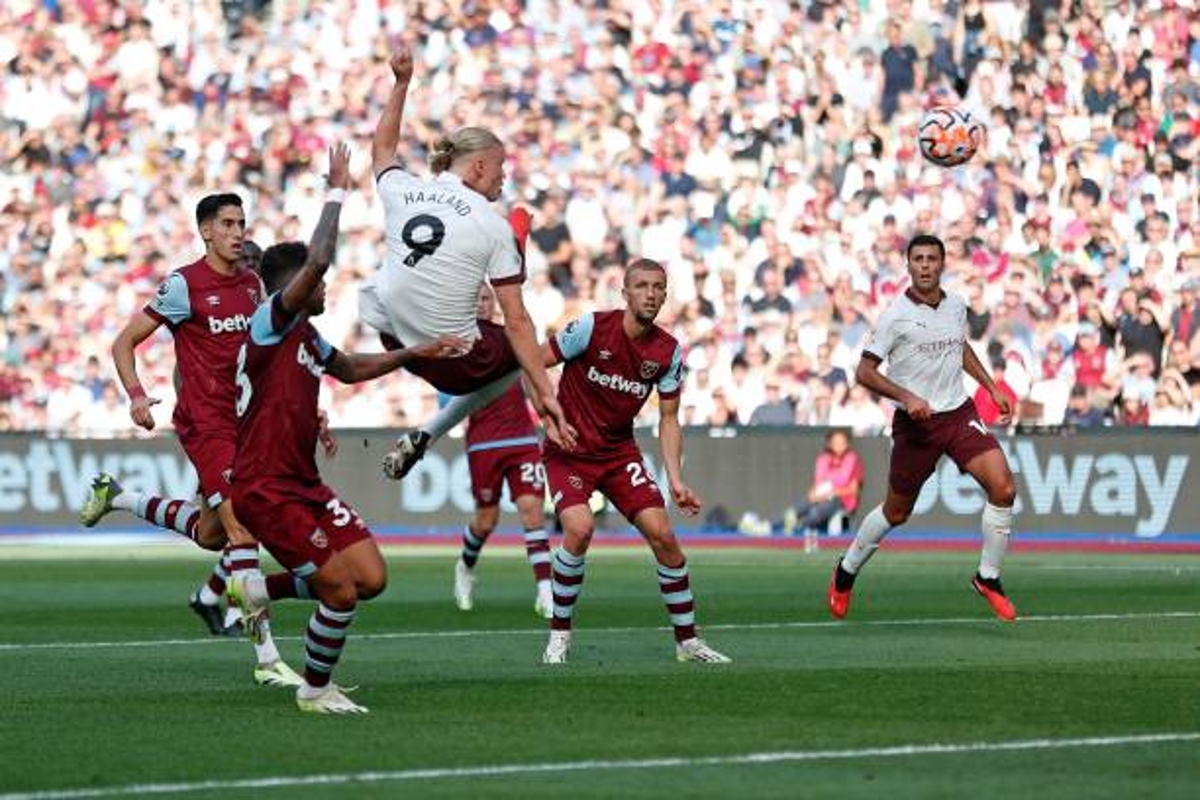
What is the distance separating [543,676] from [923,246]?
19.9 feet

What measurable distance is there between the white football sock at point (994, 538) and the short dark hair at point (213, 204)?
6272 mm

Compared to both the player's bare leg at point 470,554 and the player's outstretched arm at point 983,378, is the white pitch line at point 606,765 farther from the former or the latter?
the player's bare leg at point 470,554

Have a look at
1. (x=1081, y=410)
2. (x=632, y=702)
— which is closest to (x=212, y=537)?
(x=632, y=702)

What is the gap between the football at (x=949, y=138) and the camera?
26.9 metres

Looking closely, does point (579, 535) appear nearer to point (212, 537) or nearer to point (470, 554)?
point (212, 537)

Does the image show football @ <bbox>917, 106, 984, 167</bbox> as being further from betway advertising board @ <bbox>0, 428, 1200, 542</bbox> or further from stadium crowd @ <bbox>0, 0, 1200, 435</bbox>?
betway advertising board @ <bbox>0, 428, 1200, 542</bbox>

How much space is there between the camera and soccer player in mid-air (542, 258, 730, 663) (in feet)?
50.8

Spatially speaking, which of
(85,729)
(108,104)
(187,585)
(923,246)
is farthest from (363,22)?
(85,729)

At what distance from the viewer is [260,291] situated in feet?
52.1

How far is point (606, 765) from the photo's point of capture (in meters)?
10.4

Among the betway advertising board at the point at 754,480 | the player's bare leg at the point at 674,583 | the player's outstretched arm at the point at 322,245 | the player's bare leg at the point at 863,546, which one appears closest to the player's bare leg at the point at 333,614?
the player's outstretched arm at the point at 322,245

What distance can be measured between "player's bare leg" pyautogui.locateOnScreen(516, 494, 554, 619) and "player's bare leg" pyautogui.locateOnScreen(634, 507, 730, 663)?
406 cm

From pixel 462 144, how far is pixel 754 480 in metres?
17.9

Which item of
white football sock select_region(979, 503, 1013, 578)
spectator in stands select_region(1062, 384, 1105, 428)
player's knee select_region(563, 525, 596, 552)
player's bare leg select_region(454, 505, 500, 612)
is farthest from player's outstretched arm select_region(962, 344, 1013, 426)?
spectator in stands select_region(1062, 384, 1105, 428)
